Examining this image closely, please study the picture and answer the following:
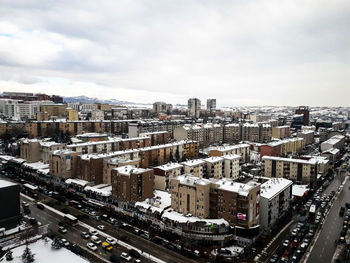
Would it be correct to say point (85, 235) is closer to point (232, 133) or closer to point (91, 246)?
point (91, 246)

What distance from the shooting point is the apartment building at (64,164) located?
1280 inches

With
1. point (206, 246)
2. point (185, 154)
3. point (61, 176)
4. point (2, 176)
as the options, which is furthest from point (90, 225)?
point (185, 154)

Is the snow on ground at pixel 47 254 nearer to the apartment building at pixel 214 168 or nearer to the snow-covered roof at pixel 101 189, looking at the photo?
the snow-covered roof at pixel 101 189

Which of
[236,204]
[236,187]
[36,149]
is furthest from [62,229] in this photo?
[36,149]

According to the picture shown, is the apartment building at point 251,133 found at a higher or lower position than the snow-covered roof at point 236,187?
higher

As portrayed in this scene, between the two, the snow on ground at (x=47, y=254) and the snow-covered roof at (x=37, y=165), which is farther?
the snow-covered roof at (x=37, y=165)

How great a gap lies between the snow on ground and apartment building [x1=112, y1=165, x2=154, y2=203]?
9057mm

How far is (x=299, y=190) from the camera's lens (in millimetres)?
31391

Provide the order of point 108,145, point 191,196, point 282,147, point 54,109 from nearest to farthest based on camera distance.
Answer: point 191,196 → point 108,145 → point 282,147 → point 54,109

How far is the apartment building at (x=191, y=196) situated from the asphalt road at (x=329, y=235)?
26.9ft

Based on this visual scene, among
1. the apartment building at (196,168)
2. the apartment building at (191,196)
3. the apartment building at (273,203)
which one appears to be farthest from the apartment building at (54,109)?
the apartment building at (273,203)

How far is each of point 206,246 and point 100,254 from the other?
24.8 feet

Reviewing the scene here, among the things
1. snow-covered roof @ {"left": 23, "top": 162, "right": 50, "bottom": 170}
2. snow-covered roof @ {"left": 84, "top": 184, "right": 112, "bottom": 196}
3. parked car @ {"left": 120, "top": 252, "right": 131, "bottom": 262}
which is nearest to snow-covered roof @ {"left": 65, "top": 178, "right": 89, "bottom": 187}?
snow-covered roof @ {"left": 84, "top": 184, "right": 112, "bottom": 196}

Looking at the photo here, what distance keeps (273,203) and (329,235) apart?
4889 millimetres
